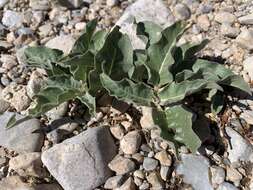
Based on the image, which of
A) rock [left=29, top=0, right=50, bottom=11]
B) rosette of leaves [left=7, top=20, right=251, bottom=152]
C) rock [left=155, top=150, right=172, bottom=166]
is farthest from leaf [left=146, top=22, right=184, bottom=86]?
rock [left=29, top=0, right=50, bottom=11]

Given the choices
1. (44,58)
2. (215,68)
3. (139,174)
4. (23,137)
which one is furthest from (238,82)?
(23,137)

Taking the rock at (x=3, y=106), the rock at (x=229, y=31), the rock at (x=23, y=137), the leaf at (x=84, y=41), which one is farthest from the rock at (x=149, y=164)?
the rock at (x=229, y=31)

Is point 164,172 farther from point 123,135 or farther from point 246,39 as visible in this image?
point 246,39

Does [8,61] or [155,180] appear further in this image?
[8,61]

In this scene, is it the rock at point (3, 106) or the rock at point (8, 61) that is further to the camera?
the rock at point (8, 61)

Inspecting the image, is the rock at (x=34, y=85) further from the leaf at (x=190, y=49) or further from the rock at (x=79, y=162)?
the leaf at (x=190, y=49)

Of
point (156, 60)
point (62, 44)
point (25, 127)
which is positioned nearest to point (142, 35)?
point (156, 60)

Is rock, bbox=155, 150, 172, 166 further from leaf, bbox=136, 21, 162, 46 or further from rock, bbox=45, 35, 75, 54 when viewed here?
rock, bbox=45, 35, 75, 54
